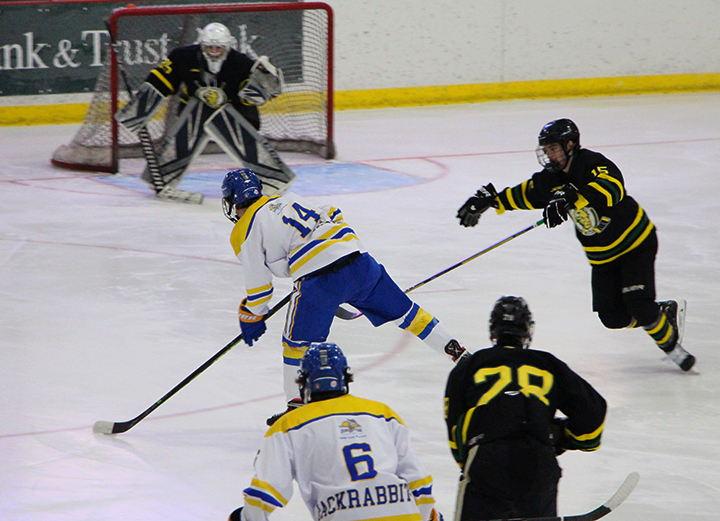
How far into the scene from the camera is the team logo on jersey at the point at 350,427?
7.39 feet

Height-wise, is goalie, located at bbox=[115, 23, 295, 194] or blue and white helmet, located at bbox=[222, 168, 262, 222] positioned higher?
blue and white helmet, located at bbox=[222, 168, 262, 222]

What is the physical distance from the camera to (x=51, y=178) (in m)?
7.96

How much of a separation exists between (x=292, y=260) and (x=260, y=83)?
3.88 m

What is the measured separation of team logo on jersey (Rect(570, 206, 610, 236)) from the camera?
13.6 feet

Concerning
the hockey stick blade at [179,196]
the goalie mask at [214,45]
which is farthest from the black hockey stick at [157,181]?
the goalie mask at [214,45]

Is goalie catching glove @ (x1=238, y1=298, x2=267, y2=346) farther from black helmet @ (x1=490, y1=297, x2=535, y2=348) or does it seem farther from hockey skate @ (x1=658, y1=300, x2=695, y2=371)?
hockey skate @ (x1=658, y1=300, x2=695, y2=371)

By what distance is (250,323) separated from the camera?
3652mm

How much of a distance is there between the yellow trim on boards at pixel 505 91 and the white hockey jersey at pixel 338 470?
26.9 ft

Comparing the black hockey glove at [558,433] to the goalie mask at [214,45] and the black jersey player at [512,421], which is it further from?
the goalie mask at [214,45]

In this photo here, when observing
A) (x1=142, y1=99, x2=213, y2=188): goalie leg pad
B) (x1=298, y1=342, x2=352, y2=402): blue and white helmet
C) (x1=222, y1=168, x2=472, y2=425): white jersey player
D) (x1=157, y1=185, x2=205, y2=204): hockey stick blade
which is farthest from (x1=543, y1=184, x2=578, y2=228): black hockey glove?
(x1=142, y1=99, x2=213, y2=188): goalie leg pad

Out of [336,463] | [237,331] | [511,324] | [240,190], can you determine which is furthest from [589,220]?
[336,463]

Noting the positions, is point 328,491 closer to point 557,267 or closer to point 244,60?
point 557,267

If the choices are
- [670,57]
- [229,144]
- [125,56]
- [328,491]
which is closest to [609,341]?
[328,491]

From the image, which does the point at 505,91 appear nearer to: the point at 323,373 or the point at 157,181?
the point at 157,181
